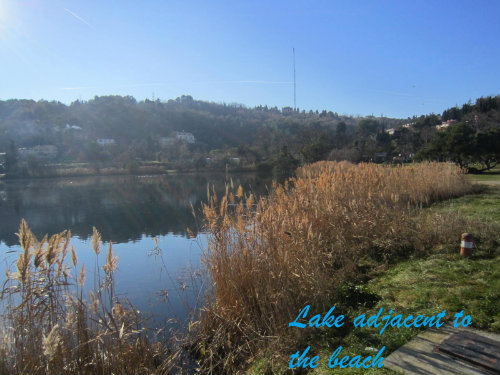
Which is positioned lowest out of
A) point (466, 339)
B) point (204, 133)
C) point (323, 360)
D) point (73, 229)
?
point (73, 229)

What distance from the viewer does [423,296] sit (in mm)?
3139

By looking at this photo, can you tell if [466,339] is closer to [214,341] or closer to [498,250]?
[214,341]

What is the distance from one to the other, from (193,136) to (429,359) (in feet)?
217

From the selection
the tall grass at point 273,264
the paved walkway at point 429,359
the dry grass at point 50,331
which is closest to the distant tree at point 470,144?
the tall grass at point 273,264

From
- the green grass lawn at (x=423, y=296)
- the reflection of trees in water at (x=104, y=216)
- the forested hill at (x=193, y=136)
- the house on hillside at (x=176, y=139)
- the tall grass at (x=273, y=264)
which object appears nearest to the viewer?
the green grass lawn at (x=423, y=296)

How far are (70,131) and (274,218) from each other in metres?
60.5

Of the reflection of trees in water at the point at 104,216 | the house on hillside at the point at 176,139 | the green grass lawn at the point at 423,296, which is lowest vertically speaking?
the reflection of trees in water at the point at 104,216

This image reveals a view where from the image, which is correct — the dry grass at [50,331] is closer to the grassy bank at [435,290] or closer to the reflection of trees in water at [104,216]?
the grassy bank at [435,290]

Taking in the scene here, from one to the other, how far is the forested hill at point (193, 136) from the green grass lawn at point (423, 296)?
13005 millimetres

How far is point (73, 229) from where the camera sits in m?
10.3

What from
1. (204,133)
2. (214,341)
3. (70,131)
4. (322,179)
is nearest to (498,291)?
(214,341)

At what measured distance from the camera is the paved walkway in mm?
2025

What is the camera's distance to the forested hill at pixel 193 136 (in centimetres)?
2781

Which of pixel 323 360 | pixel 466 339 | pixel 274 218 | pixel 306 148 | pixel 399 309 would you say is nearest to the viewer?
pixel 466 339
